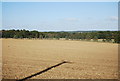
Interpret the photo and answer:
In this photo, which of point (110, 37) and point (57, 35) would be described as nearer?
point (110, 37)

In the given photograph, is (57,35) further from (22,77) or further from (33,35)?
(22,77)

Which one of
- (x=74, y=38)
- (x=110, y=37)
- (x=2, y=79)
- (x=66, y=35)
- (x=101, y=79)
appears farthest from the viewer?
(x=66, y=35)

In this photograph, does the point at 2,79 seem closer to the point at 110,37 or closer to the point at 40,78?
the point at 40,78

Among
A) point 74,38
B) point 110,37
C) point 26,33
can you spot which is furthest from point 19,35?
point 110,37

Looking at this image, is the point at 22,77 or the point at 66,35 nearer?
the point at 22,77

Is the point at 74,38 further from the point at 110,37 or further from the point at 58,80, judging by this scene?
the point at 58,80

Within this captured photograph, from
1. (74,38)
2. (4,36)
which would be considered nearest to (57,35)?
(74,38)

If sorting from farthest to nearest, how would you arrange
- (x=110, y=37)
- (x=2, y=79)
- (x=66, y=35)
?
(x=66, y=35), (x=110, y=37), (x=2, y=79)

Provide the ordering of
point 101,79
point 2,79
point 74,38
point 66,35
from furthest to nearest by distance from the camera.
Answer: point 66,35
point 74,38
point 101,79
point 2,79

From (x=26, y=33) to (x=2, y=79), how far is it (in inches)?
3644

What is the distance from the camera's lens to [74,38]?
86688 mm

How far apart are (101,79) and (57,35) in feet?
294

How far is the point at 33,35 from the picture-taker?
318 ft

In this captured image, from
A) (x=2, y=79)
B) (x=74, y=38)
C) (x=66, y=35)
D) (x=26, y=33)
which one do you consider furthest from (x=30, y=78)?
(x=26, y=33)
